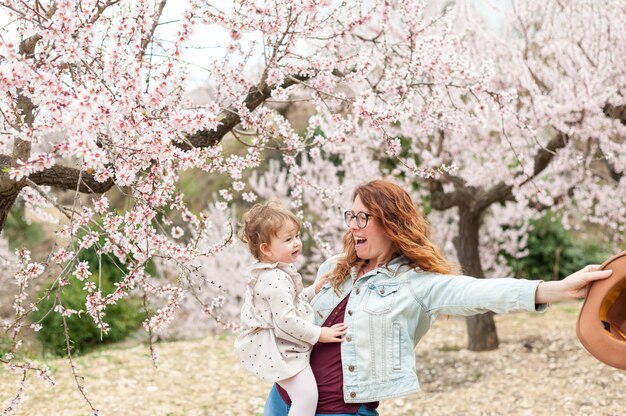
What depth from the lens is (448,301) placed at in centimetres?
223

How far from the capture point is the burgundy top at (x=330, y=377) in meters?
2.33

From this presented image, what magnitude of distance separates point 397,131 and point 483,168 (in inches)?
37.7

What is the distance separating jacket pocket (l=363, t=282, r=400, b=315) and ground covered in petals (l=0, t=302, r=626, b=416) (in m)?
3.37

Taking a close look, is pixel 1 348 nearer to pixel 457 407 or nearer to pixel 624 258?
pixel 457 407

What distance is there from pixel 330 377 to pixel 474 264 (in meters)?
4.93

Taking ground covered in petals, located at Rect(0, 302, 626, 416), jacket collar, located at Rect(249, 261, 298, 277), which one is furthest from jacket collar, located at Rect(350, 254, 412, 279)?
ground covered in petals, located at Rect(0, 302, 626, 416)

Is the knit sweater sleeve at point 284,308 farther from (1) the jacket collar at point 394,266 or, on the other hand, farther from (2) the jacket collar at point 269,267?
(1) the jacket collar at point 394,266

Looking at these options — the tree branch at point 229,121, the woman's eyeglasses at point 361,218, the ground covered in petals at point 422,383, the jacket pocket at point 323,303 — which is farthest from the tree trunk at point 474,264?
the woman's eyeglasses at point 361,218

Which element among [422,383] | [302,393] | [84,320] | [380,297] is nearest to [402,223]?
[380,297]

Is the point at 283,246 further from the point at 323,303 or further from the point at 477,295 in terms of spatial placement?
the point at 477,295

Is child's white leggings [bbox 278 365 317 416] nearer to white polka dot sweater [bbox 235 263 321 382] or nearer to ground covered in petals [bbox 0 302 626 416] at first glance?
white polka dot sweater [bbox 235 263 321 382]

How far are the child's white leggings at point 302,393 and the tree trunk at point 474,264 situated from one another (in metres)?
4.83

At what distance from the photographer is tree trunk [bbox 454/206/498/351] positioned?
695cm

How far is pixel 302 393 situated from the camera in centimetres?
230
